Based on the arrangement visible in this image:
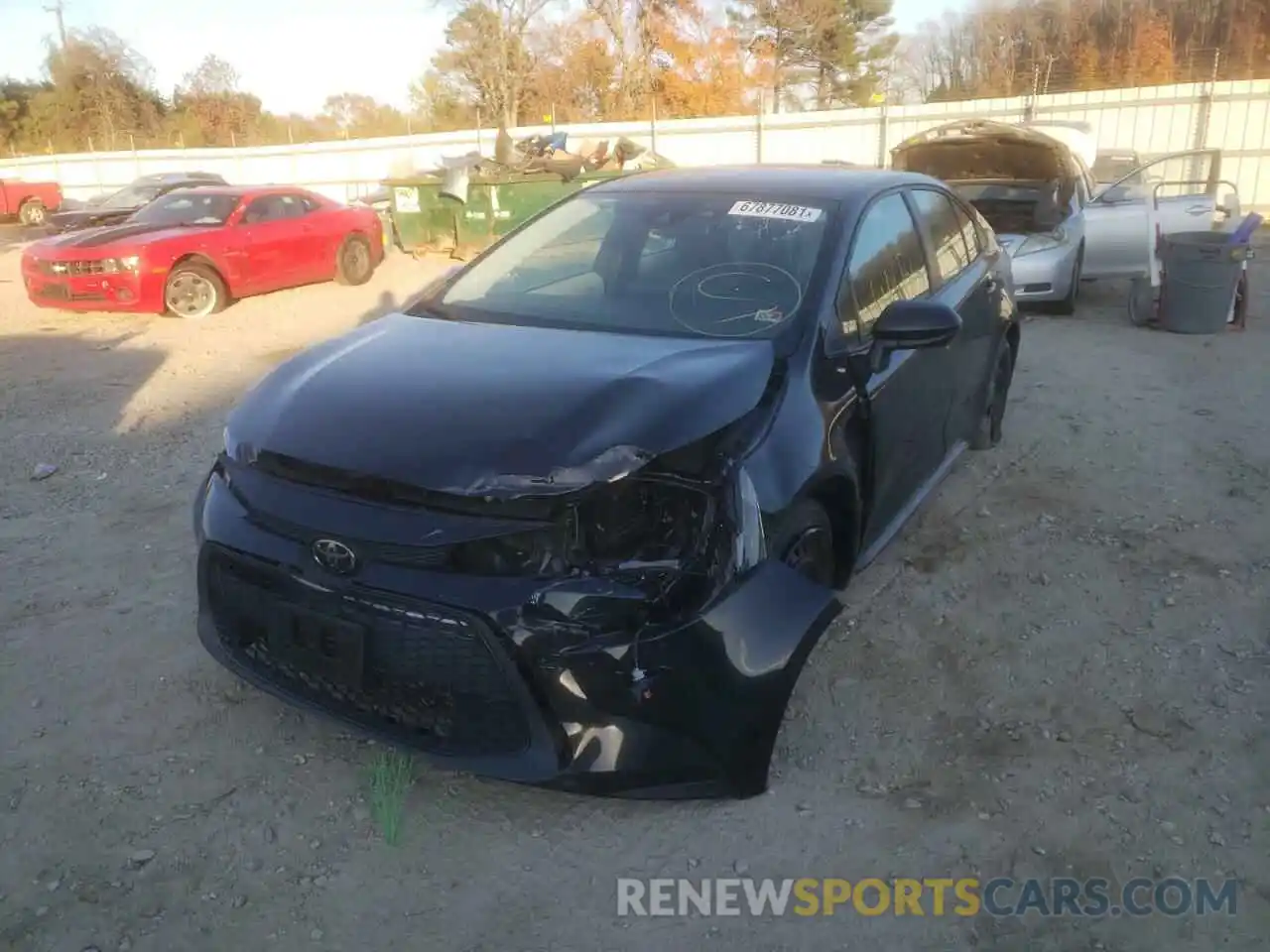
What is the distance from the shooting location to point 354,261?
12.2 metres

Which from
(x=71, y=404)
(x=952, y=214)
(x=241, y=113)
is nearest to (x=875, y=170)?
(x=952, y=214)

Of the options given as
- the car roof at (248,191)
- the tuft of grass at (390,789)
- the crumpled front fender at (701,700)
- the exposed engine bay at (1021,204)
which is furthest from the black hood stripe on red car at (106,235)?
the crumpled front fender at (701,700)

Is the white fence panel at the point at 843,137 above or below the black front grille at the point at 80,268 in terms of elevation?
above

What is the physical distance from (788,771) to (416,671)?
1.14 m

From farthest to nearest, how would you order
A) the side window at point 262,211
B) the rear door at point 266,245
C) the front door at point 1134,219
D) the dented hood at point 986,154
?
1. the side window at point 262,211
2. the rear door at point 266,245
3. the dented hood at point 986,154
4. the front door at point 1134,219

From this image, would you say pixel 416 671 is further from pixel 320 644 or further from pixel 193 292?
pixel 193 292

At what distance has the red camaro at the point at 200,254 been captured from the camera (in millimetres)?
9406

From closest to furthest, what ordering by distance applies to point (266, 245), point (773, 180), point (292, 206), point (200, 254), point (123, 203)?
point (773, 180)
point (200, 254)
point (266, 245)
point (292, 206)
point (123, 203)

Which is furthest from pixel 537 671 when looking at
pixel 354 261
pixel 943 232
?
pixel 354 261

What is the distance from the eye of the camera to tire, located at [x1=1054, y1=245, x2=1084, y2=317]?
910 cm

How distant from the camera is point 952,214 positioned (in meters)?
4.66

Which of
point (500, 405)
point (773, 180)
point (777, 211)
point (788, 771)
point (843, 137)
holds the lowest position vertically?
point (788, 771)

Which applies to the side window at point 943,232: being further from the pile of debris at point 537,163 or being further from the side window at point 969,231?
the pile of debris at point 537,163

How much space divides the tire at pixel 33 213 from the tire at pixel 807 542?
2485cm
